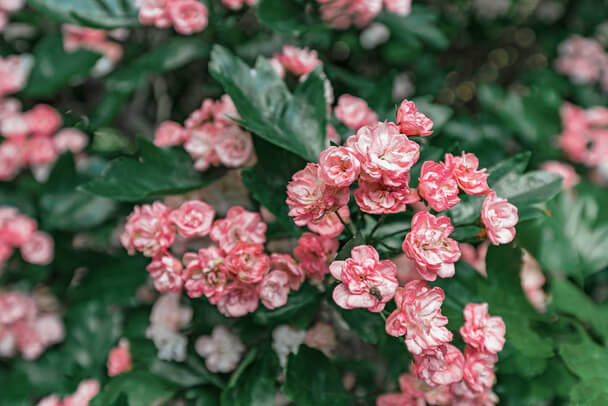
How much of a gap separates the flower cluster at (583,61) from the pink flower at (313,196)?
59.0 inches

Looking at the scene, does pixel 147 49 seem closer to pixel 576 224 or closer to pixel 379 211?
pixel 379 211

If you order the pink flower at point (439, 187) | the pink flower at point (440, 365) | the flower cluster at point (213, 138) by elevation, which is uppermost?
the pink flower at point (439, 187)

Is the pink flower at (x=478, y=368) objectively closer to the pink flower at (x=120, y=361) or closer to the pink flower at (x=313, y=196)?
the pink flower at (x=313, y=196)

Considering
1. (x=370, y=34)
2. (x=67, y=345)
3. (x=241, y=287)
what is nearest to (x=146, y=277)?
(x=67, y=345)

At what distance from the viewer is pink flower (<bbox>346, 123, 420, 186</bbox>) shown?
643 mm

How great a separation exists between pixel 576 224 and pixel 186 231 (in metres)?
0.95

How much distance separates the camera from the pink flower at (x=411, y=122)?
68 cm

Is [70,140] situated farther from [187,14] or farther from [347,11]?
[347,11]

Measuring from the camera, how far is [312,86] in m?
0.91

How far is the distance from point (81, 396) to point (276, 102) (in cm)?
77

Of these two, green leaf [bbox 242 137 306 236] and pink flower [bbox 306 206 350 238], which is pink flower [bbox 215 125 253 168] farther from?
pink flower [bbox 306 206 350 238]

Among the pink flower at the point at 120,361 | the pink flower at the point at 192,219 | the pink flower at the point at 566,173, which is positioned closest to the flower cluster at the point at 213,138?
the pink flower at the point at 192,219

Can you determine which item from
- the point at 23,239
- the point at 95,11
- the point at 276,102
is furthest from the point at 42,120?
the point at 276,102

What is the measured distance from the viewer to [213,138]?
94 cm
